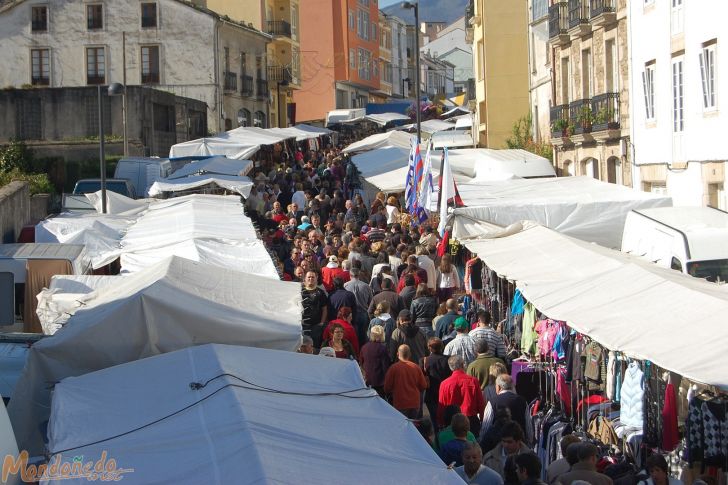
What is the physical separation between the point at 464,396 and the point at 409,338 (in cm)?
225

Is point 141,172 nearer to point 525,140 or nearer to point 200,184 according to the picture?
point 200,184

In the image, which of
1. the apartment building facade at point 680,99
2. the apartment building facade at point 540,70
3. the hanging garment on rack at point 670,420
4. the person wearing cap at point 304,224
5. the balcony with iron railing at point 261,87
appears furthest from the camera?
the balcony with iron railing at point 261,87

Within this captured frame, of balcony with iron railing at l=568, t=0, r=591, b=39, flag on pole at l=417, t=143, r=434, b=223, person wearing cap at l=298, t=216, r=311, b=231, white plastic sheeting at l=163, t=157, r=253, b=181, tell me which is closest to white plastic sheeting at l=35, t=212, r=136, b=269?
person wearing cap at l=298, t=216, r=311, b=231

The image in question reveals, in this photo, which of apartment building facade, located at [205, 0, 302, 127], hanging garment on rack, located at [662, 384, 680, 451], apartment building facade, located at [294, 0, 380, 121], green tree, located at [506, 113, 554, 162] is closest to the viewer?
hanging garment on rack, located at [662, 384, 680, 451]

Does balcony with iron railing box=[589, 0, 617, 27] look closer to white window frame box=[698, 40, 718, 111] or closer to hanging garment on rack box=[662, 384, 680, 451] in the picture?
white window frame box=[698, 40, 718, 111]

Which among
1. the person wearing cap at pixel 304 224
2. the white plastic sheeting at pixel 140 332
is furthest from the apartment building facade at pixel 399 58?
the white plastic sheeting at pixel 140 332

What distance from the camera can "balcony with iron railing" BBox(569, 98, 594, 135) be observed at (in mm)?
29891

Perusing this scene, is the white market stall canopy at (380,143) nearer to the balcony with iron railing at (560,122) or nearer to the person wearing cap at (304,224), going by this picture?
the balcony with iron railing at (560,122)

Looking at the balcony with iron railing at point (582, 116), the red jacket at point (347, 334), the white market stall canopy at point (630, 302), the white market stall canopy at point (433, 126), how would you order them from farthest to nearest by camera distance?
the white market stall canopy at point (433, 126), the balcony with iron railing at point (582, 116), the red jacket at point (347, 334), the white market stall canopy at point (630, 302)

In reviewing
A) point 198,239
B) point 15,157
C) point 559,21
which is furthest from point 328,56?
point 198,239

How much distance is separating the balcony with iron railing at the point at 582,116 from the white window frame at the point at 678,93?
201 inches

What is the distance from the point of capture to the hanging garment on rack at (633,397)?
9883 millimetres

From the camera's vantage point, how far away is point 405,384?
12.2 meters

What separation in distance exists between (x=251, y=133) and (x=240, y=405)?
1255 inches
